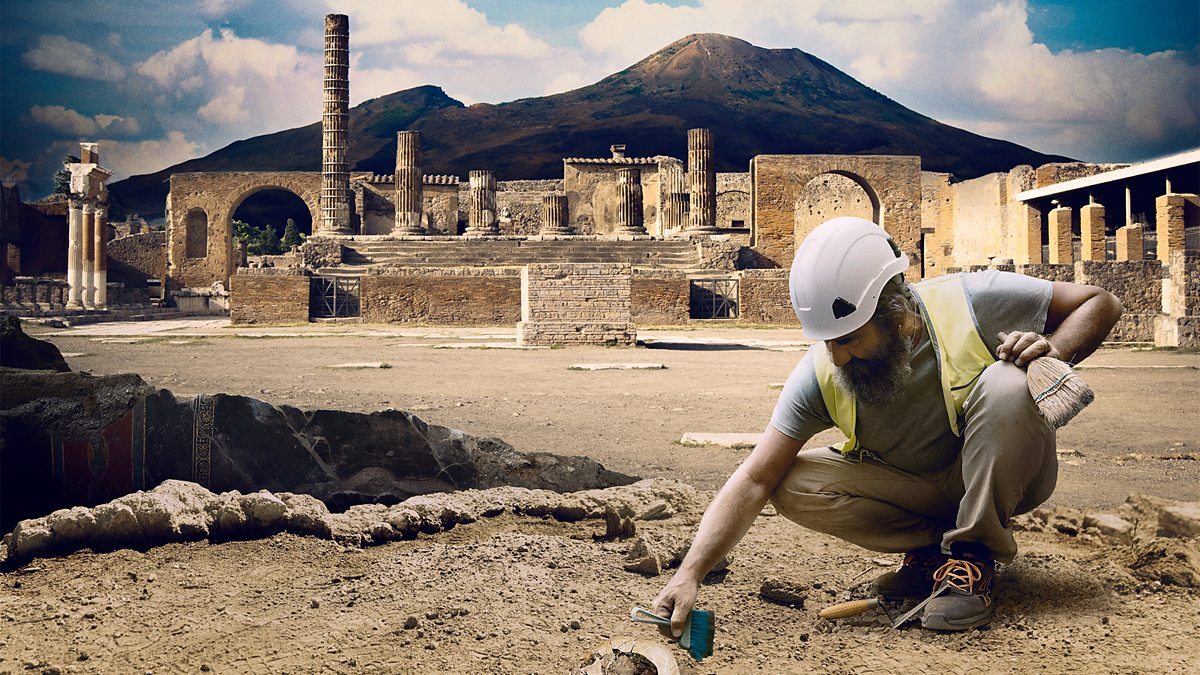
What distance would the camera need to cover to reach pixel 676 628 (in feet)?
6.88

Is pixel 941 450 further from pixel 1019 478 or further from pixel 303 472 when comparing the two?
pixel 303 472

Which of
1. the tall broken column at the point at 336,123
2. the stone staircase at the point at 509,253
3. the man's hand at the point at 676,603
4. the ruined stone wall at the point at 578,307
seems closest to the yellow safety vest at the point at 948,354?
the man's hand at the point at 676,603

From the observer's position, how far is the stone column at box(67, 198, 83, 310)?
24922mm

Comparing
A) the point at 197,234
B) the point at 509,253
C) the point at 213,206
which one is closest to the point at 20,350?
the point at 509,253

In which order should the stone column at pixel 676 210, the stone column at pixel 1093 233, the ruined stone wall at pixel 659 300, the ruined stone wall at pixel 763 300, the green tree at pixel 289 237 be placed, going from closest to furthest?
the ruined stone wall at pixel 659 300 < the stone column at pixel 1093 233 < the ruined stone wall at pixel 763 300 < the stone column at pixel 676 210 < the green tree at pixel 289 237

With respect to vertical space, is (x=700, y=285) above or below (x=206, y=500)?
above

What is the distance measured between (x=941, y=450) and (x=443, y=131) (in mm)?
63192

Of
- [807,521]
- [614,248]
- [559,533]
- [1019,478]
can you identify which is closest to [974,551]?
[1019,478]

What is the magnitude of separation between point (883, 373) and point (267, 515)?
2.18 meters

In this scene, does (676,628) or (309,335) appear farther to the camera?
(309,335)

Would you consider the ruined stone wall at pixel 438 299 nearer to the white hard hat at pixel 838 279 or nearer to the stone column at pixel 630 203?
the stone column at pixel 630 203

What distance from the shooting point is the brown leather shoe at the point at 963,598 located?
232cm

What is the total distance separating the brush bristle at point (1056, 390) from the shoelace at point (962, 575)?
0.41 m

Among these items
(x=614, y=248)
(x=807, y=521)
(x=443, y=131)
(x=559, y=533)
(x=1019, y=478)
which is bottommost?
(x=559, y=533)
